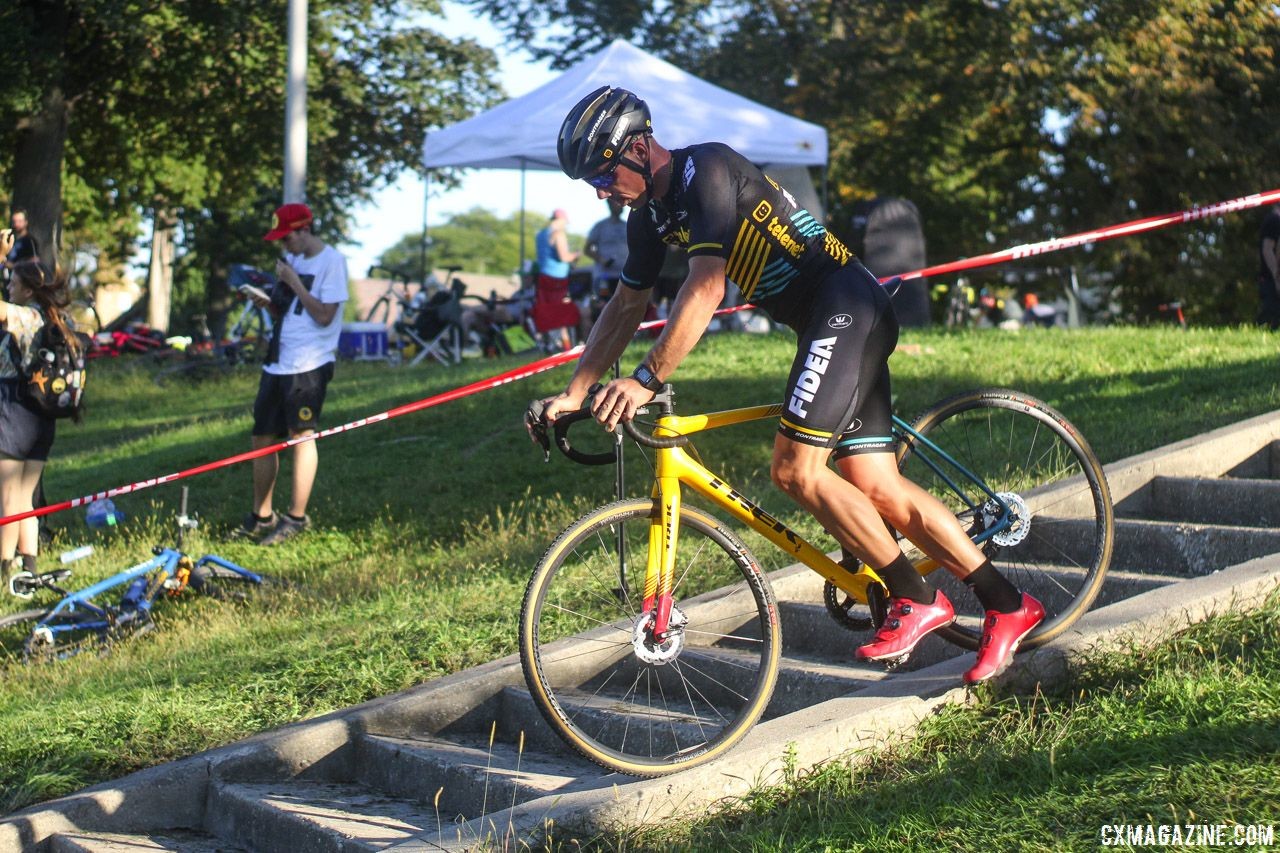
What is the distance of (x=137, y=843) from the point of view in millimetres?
4570

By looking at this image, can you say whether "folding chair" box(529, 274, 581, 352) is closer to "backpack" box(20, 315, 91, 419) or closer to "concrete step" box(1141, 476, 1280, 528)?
"backpack" box(20, 315, 91, 419)

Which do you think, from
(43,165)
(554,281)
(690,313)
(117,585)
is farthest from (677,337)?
(43,165)

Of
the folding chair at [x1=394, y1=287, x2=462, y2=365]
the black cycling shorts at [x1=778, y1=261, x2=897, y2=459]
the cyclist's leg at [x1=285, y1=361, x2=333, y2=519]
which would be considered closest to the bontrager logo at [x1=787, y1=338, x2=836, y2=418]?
the black cycling shorts at [x1=778, y1=261, x2=897, y2=459]

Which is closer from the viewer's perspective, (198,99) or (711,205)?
(711,205)

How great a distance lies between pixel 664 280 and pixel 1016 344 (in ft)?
12.1

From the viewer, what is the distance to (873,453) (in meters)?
4.35

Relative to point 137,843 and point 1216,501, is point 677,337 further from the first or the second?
point 1216,501

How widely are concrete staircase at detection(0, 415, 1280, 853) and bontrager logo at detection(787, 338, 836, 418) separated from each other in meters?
0.91

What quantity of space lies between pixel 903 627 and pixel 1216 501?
2455 mm

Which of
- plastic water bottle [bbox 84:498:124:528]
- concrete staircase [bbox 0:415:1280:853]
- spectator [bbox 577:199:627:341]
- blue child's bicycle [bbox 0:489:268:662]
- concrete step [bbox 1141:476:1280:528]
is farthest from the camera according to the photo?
spectator [bbox 577:199:627:341]

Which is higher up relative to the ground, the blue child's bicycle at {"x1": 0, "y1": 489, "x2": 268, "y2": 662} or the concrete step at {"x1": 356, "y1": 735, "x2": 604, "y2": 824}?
the concrete step at {"x1": 356, "y1": 735, "x2": 604, "y2": 824}

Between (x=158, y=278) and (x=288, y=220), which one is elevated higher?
(x=288, y=220)

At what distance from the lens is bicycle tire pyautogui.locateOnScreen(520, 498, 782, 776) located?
13.4 ft

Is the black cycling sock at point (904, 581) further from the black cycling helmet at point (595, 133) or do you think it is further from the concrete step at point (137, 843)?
the concrete step at point (137, 843)
